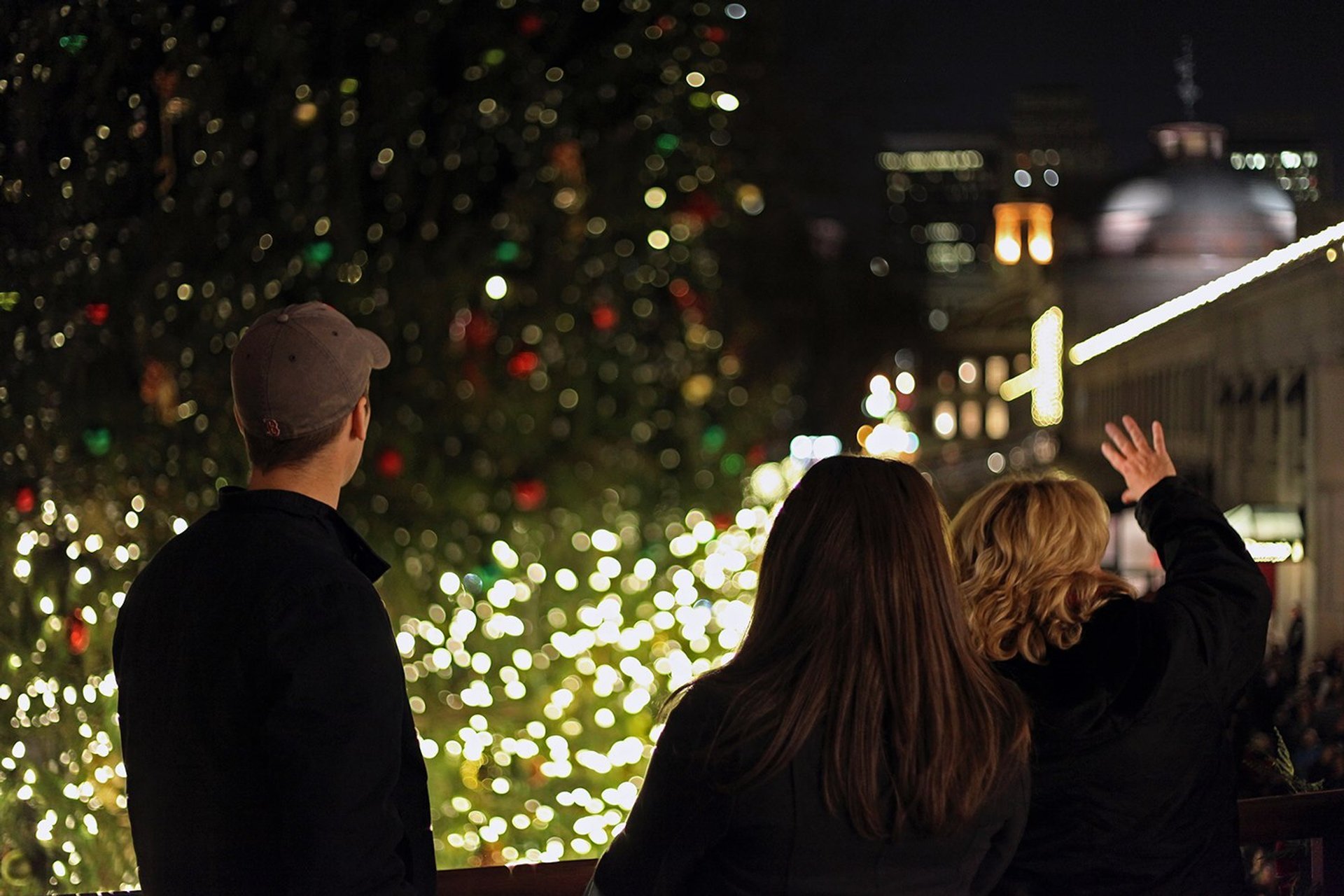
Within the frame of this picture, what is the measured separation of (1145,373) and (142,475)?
10.7ft

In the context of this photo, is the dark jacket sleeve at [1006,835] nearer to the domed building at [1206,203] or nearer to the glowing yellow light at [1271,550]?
the glowing yellow light at [1271,550]

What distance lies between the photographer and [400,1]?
351 centimetres

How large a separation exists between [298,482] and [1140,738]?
1.20 m

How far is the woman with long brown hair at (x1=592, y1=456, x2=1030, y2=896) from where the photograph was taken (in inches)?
57.4

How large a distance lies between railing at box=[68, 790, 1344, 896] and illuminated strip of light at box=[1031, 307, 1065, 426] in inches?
134

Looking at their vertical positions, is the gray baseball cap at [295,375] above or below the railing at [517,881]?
above

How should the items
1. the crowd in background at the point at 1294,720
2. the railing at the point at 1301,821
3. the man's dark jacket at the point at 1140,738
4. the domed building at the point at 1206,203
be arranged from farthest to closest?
the domed building at the point at 1206,203
the crowd in background at the point at 1294,720
the railing at the point at 1301,821
the man's dark jacket at the point at 1140,738

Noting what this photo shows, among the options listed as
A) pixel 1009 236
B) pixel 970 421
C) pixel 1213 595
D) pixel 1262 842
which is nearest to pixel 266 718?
pixel 1213 595

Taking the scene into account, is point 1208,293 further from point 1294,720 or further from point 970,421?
point 970,421

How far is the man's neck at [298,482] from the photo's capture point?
1.59 meters

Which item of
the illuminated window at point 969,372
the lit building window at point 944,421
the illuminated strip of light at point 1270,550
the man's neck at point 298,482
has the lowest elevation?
the illuminated strip of light at point 1270,550

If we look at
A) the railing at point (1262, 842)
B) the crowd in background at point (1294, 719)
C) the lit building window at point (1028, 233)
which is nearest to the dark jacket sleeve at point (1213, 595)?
the railing at point (1262, 842)

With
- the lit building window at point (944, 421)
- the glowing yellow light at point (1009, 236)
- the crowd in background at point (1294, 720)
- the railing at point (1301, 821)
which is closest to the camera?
the railing at point (1301, 821)

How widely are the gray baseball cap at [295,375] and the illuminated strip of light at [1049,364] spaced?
459 cm
